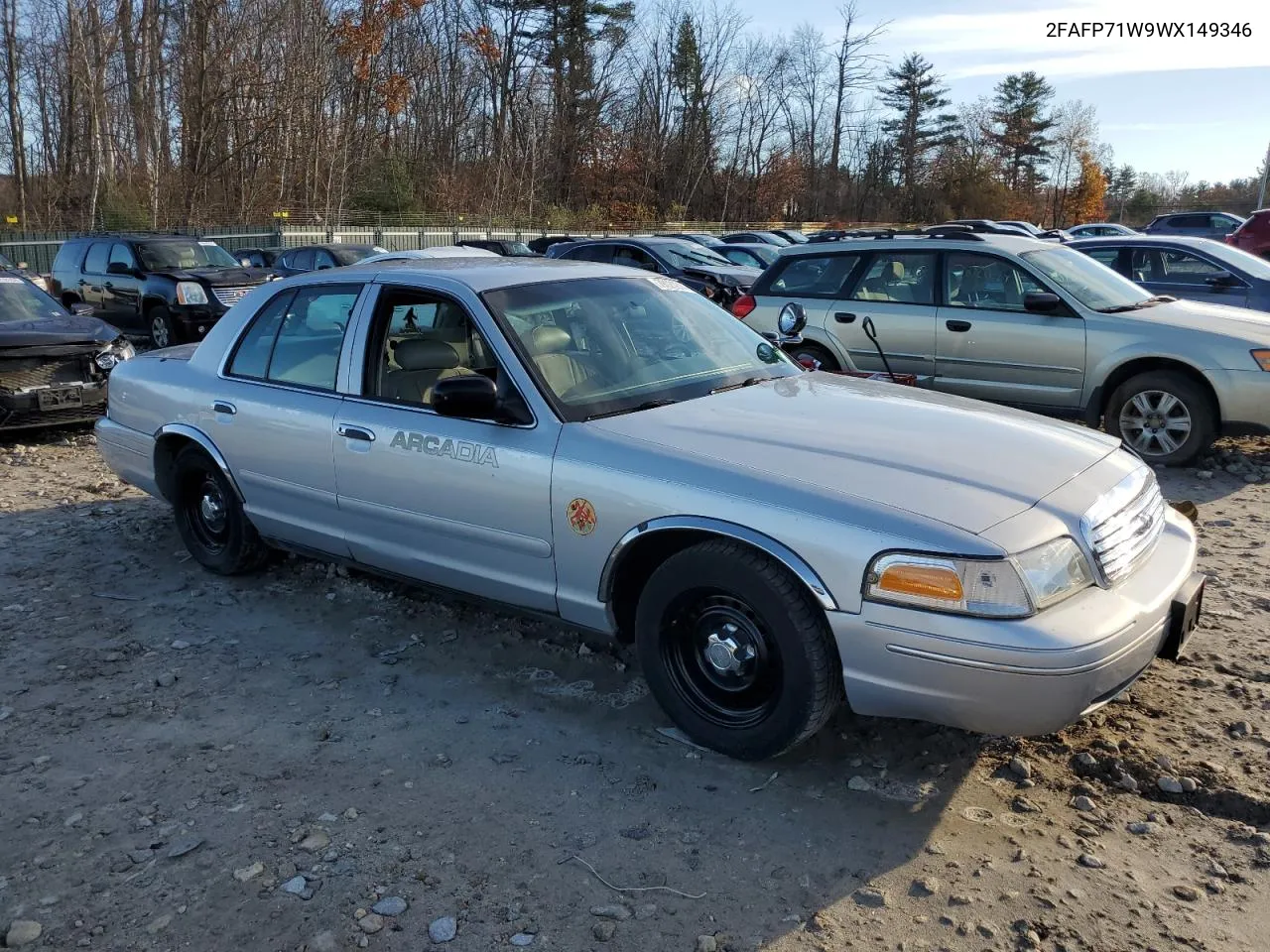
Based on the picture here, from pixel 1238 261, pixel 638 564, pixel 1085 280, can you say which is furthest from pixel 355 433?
pixel 1238 261

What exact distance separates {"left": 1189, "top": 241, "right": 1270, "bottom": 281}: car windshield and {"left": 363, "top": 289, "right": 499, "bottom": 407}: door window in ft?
28.9

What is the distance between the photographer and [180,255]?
50.1 ft

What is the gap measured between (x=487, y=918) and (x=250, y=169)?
40402 mm

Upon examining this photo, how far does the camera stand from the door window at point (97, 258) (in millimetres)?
15234

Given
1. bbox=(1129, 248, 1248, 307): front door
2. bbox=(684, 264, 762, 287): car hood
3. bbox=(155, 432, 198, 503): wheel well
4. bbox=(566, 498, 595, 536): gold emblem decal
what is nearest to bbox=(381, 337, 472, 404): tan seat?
bbox=(566, 498, 595, 536): gold emblem decal

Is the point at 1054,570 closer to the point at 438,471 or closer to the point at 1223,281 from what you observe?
the point at 438,471

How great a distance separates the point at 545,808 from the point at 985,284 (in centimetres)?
634

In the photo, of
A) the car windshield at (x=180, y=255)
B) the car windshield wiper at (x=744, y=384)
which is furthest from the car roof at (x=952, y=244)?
the car windshield at (x=180, y=255)

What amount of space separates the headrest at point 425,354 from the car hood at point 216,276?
11.0m

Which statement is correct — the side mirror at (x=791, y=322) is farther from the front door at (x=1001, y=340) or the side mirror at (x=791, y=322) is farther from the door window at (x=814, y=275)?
the door window at (x=814, y=275)

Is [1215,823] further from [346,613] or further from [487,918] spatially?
[346,613]

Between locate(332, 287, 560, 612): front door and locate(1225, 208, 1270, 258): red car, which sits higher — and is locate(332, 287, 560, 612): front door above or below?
below

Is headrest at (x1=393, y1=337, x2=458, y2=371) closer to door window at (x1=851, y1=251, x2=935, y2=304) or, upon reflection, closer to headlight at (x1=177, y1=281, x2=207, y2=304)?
door window at (x1=851, y1=251, x2=935, y2=304)

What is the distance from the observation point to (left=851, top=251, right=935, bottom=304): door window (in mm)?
8344
